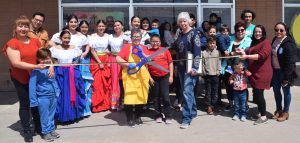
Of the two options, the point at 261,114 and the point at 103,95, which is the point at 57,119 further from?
the point at 261,114

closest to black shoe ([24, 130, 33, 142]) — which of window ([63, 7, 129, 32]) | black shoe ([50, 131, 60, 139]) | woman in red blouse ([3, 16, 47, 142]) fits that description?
woman in red blouse ([3, 16, 47, 142])

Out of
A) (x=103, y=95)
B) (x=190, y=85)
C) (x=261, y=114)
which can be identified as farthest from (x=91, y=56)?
(x=261, y=114)

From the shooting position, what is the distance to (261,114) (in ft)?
19.1

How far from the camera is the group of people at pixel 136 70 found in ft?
16.4

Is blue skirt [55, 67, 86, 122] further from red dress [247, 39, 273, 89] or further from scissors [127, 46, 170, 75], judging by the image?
red dress [247, 39, 273, 89]

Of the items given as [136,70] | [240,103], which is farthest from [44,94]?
[240,103]

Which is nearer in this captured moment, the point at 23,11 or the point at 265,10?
the point at 23,11

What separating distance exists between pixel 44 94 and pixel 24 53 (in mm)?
605

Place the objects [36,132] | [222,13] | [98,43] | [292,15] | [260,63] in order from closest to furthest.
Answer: [36,132], [260,63], [98,43], [222,13], [292,15]

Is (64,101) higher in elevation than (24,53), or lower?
lower

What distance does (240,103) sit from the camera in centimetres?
596

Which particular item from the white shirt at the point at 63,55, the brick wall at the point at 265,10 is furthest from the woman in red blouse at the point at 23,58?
the brick wall at the point at 265,10

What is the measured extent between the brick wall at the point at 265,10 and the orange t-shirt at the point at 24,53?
560 centimetres

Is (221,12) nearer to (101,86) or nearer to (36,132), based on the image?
(101,86)
